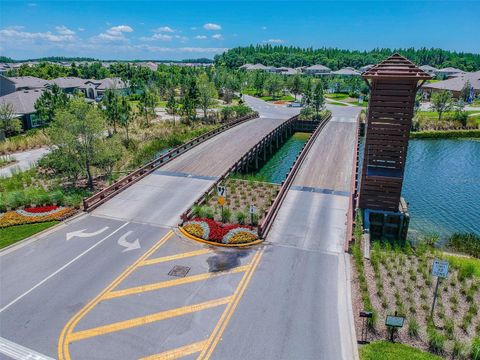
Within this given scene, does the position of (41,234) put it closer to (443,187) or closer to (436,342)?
(436,342)

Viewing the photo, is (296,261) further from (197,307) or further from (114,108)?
(114,108)

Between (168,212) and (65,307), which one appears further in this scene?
(168,212)

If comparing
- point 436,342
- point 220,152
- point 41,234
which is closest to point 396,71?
point 436,342

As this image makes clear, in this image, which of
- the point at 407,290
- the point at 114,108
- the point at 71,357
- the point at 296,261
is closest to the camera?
the point at 71,357

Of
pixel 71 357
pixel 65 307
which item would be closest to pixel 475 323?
pixel 71 357

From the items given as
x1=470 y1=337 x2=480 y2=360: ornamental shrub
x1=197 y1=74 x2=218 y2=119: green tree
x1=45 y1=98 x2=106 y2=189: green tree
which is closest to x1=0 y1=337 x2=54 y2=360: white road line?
x1=470 y1=337 x2=480 y2=360: ornamental shrub

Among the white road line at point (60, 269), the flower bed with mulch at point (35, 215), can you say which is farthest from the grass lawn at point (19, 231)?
the white road line at point (60, 269)
